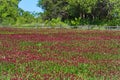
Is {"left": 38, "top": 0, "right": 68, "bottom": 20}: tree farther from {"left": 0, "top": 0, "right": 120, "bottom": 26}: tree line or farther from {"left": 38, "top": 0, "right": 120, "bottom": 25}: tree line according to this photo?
{"left": 38, "top": 0, "right": 120, "bottom": 25}: tree line

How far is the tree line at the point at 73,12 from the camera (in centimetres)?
8731

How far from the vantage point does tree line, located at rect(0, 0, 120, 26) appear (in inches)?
3438

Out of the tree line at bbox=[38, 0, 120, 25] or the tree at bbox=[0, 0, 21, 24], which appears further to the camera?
the tree at bbox=[0, 0, 21, 24]

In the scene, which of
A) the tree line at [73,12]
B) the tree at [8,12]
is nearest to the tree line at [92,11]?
the tree line at [73,12]

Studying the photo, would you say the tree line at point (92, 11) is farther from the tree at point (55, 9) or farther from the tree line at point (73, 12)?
the tree at point (55, 9)

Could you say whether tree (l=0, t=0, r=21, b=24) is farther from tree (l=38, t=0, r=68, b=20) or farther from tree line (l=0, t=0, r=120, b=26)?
tree (l=38, t=0, r=68, b=20)

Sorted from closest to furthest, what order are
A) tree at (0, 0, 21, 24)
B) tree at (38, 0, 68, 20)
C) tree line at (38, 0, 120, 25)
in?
tree line at (38, 0, 120, 25), tree at (0, 0, 21, 24), tree at (38, 0, 68, 20)

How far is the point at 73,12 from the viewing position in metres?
91.6

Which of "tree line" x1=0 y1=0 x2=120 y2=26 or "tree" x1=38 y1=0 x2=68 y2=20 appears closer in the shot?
"tree line" x1=0 y1=0 x2=120 y2=26

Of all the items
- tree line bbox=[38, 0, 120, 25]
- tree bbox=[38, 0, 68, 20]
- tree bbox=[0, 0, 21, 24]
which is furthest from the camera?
tree bbox=[38, 0, 68, 20]

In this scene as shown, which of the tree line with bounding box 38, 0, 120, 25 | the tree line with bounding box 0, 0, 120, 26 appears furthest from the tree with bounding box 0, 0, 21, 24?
the tree line with bounding box 38, 0, 120, 25

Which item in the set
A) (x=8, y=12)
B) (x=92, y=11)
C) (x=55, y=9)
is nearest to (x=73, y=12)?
(x=92, y=11)

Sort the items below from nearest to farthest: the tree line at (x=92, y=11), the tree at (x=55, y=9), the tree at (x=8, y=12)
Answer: the tree line at (x=92, y=11) → the tree at (x=8, y=12) → the tree at (x=55, y=9)

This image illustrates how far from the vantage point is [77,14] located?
93.2 m
